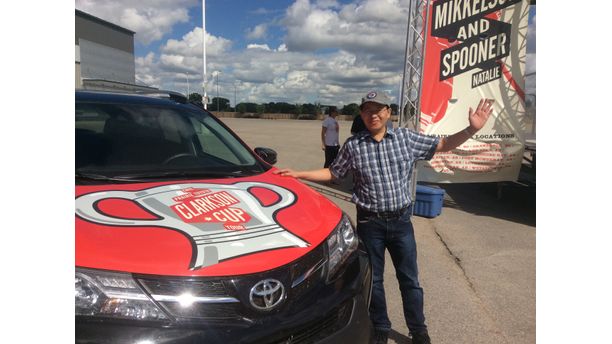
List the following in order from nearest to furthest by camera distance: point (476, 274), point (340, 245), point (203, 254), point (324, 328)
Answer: point (203, 254)
point (324, 328)
point (340, 245)
point (476, 274)

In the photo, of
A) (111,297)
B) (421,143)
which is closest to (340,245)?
(421,143)

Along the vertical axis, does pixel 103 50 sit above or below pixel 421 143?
above

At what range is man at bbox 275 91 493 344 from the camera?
2.60m

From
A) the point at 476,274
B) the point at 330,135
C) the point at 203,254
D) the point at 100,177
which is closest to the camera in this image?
the point at 203,254

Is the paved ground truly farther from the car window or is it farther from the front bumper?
the car window

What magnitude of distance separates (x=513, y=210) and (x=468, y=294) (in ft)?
13.7

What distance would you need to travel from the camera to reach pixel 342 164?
9.39 feet

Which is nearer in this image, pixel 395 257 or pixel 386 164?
pixel 386 164

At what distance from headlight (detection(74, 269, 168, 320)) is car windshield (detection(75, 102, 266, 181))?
0.94 meters

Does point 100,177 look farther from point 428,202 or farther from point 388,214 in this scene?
point 428,202

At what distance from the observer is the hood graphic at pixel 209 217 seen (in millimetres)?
1801

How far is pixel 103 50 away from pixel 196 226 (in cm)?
2918

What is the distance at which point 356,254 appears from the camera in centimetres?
232

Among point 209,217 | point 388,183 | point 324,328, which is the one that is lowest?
point 324,328
